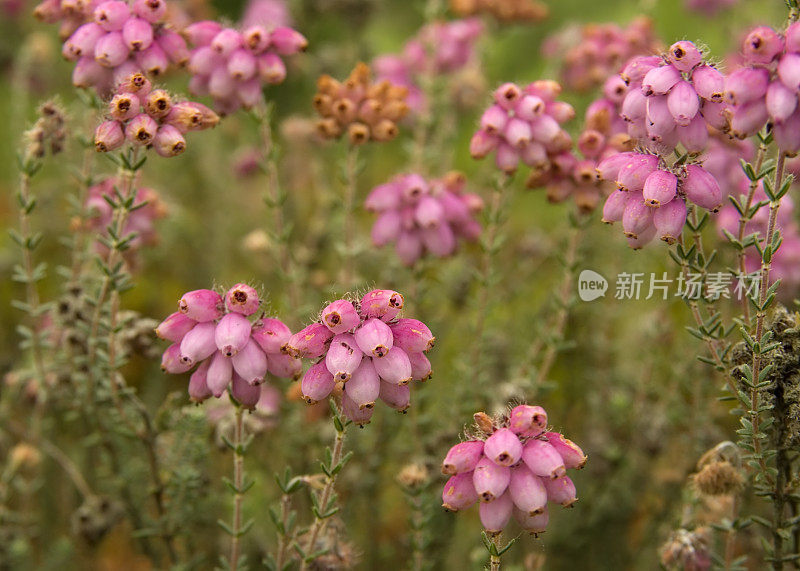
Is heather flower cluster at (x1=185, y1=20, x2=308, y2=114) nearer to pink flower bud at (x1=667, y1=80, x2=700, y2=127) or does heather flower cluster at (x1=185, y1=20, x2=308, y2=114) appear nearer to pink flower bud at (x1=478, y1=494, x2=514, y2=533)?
pink flower bud at (x1=667, y1=80, x2=700, y2=127)

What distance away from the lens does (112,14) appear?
2730 millimetres

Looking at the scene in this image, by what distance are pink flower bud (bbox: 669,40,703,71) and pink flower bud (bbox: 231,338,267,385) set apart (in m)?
1.47

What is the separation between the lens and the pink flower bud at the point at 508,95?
118 inches

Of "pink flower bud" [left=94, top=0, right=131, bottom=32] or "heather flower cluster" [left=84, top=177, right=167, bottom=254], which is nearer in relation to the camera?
"pink flower bud" [left=94, top=0, right=131, bottom=32]

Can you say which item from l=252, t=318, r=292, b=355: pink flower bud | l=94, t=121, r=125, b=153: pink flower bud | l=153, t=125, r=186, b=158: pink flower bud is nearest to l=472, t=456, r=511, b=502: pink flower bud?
l=252, t=318, r=292, b=355: pink flower bud

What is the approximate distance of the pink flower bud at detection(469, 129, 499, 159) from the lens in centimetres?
307

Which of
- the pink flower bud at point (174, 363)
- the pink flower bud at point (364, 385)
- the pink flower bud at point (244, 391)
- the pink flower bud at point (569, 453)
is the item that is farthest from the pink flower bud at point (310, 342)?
the pink flower bud at point (569, 453)

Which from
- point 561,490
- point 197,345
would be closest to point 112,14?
point 197,345

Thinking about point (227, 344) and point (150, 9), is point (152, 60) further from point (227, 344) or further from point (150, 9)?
point (227, 344)

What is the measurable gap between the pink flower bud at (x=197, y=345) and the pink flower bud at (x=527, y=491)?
90 centimetres

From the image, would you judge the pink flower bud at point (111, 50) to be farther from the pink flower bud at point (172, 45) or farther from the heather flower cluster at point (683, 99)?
the heather flower cluster at point (683, 99)

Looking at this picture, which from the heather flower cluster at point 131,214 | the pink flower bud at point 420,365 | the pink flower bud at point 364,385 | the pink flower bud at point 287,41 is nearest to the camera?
the pink flower bud at point 364,385

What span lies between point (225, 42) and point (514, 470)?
1.89 m

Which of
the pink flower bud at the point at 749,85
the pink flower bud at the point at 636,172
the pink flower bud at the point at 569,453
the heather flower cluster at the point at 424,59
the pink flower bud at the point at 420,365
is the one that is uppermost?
the heather flower cluster at the point at 424,59
